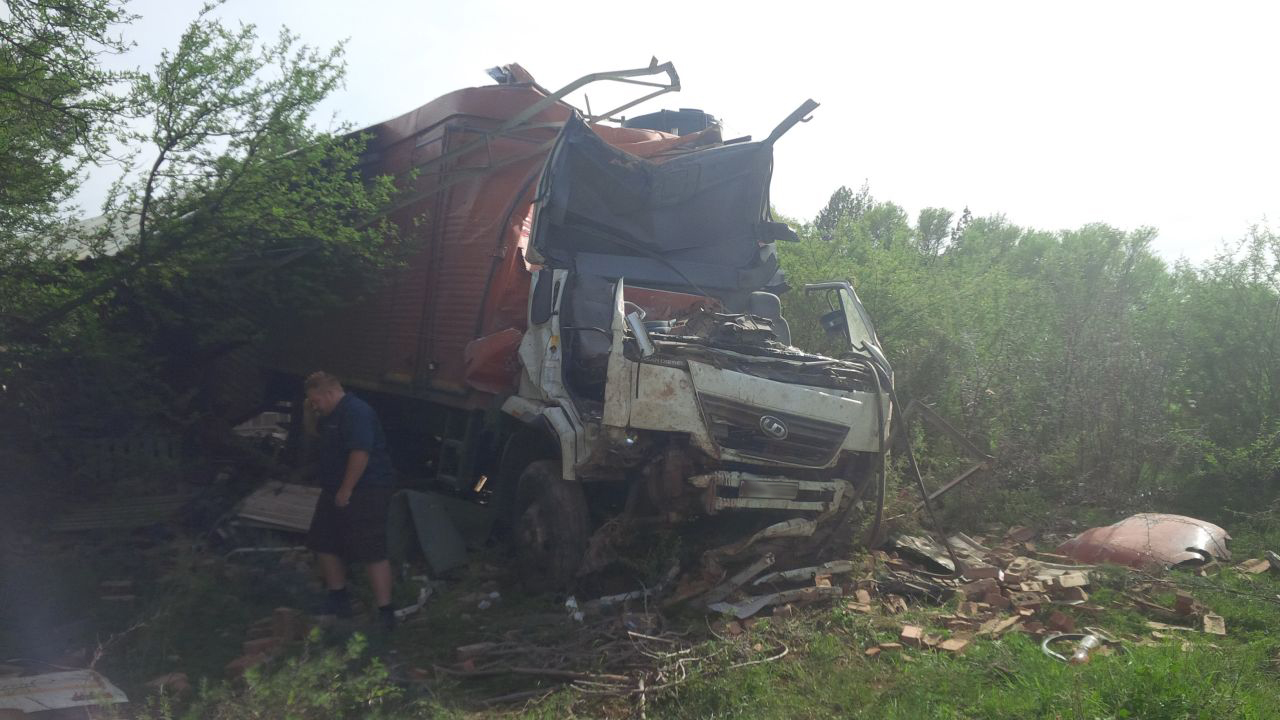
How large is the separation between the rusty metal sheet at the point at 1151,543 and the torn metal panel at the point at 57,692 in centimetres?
573

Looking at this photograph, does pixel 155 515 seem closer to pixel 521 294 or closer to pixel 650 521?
pixel 521 294

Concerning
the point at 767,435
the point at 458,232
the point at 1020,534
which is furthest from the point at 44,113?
the point at 1020,534

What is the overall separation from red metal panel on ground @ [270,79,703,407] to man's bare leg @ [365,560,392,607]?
6.28ft

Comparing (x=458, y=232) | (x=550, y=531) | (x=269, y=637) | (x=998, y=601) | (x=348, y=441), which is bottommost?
(x=269, y=637)

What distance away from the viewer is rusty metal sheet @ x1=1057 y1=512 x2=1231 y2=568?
234 inches

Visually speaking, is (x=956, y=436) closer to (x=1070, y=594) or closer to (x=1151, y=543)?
(x=1070, y=594)

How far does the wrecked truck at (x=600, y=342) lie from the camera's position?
536 cm

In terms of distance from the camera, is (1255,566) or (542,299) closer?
(1255,566)

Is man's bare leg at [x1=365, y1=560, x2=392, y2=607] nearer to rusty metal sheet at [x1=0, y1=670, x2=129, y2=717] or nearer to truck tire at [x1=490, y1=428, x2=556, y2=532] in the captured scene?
truck tire at [x1=490, y1=428, x2=556, y2=532]

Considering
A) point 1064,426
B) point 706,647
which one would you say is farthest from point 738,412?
point 1064,426

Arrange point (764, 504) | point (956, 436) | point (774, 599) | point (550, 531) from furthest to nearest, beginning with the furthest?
point (956, 436) < point (550, 531) < point (764, 504) < point (774, 599)

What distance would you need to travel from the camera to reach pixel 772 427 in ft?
17.5

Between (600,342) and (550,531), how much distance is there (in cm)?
131

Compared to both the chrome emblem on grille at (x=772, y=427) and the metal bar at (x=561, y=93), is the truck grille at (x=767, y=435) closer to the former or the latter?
the chrome emblem on grille at (x=772, y=427)
